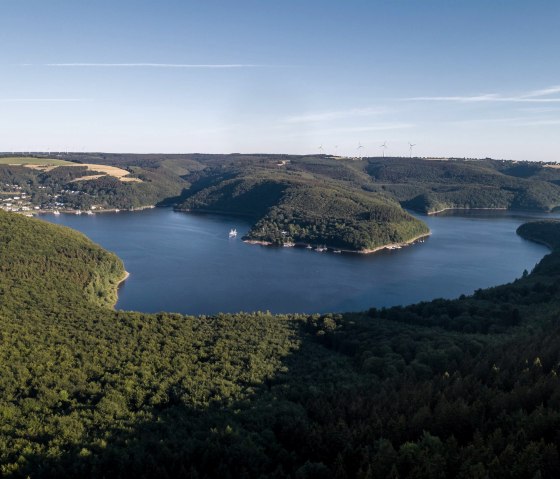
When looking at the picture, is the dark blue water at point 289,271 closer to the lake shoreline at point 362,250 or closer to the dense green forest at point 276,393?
the lake shoreline at point 362,250

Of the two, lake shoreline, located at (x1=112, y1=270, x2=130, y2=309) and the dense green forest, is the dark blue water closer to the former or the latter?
lake shoreline, located at (x1=112, y1=270, x2=130, y2=309)

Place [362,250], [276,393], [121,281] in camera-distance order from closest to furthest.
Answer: [276,393] → [121,281] → [362,250]

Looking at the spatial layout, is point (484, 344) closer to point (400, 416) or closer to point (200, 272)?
point (400, 416)

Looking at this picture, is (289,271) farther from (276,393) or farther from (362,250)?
(276,393)

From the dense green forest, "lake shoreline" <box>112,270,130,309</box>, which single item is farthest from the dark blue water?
the dense green forest

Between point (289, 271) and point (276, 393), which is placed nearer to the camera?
point (276, 393)

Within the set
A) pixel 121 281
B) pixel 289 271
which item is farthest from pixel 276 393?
pixel 289 271

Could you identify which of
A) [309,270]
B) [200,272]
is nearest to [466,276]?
[309,270]
